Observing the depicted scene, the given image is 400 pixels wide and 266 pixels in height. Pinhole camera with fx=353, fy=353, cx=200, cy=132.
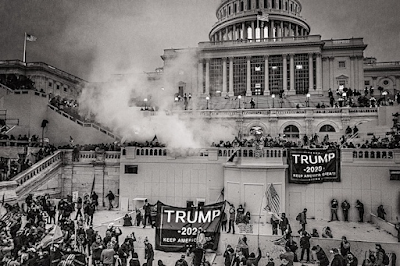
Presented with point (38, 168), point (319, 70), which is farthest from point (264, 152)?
point (319, 70)

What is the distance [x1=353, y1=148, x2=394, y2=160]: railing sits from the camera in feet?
58.0

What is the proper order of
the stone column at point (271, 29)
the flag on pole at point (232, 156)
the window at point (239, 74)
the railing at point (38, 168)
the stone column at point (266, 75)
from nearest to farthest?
1. the flag on pole at point (232, 156)
2. the railing at point (38, 168)
3. the stone column at point (266, 75)
4. the window at point (239, 74)
5. the stone column at point (271, 29)

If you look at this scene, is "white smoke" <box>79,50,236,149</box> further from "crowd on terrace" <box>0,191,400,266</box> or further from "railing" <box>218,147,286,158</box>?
"crowd on terrace" <box>0,191,400,266</box>

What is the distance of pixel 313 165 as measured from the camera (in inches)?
701

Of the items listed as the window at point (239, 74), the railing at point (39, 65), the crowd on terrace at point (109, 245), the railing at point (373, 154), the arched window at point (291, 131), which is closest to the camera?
the crowd on terrace at point (109, 245)

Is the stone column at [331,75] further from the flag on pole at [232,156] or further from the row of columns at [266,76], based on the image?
the flag on pole at [232,156]

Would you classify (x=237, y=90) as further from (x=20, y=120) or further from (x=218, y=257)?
(x=218, y=257)

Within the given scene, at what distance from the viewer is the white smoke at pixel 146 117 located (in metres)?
24.5

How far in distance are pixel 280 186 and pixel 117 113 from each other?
17.4m

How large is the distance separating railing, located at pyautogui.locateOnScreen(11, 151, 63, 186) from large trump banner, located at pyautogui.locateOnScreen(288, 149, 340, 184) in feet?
45.8

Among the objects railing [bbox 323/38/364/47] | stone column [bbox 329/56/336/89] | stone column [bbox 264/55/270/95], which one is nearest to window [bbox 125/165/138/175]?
stone column [bbox 264/55/270/95]

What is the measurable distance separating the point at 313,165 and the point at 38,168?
15266mm

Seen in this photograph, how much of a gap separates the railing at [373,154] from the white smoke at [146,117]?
347 inches

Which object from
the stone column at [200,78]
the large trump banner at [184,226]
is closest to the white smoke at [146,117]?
the stone column at [200,78]
